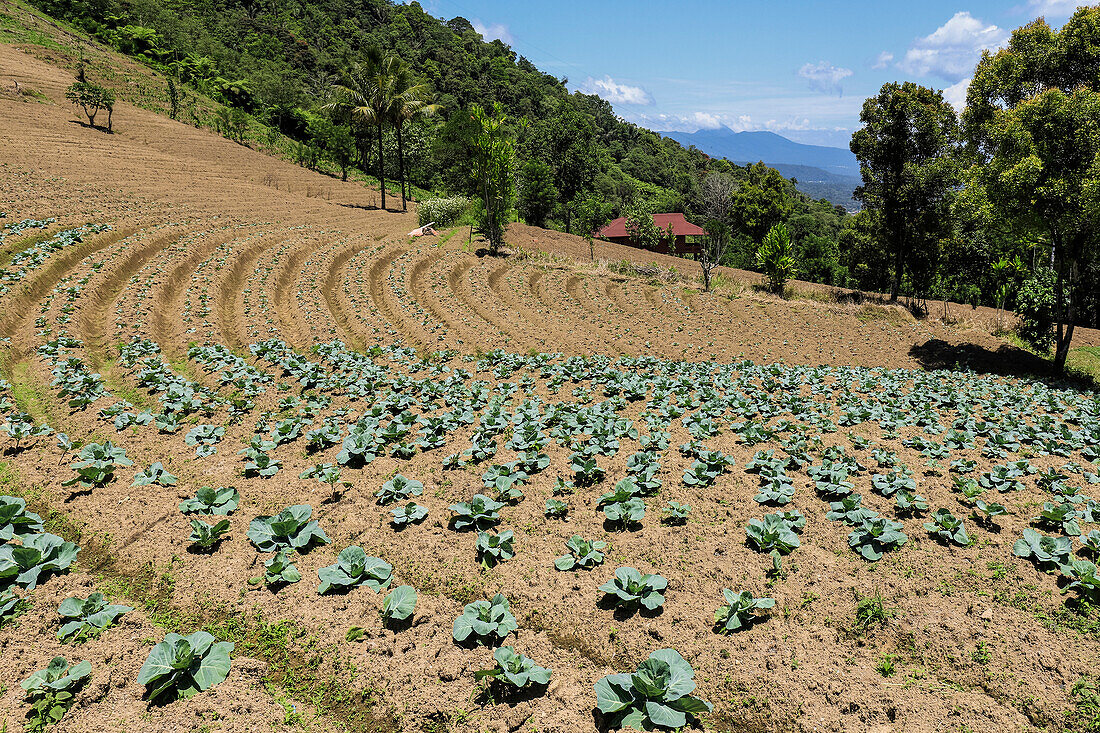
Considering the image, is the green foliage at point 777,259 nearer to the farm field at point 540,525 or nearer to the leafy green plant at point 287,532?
the farm field at point 540,525

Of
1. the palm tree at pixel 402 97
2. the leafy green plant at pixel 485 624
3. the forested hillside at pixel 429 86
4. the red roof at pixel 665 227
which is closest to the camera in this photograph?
the leafy green plant at pixel 485 624

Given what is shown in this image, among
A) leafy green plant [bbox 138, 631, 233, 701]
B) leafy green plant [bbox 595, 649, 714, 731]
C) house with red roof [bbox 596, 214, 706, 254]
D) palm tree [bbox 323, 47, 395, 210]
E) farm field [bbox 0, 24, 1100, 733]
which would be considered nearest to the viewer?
leafy green plant [bbox 595, 649, 714, 731]

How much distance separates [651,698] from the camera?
3.66 meters

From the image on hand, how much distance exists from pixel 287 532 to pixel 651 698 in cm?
416

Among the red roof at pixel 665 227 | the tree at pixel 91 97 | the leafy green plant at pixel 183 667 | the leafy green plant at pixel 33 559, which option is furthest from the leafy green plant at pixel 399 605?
the red roof at pixel 665 227

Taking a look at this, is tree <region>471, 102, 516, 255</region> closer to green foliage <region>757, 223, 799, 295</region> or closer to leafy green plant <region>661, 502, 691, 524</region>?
green foliage <region>757, 223, 799, 295</region>

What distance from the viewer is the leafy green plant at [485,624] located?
13.8ft

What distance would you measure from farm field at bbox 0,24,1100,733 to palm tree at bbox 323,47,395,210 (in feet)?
101

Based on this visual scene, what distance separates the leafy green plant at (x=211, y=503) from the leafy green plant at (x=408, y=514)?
2.07m

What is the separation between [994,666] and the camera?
13.0ft

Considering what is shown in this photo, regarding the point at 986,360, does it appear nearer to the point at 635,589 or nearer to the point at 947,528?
the point at 947,528

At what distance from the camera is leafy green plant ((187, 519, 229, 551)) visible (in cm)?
550

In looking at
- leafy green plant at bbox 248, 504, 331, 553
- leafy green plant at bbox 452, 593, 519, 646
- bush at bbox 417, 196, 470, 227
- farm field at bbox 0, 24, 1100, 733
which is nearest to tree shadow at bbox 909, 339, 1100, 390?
farm field at bbox 0, 24, 1100, 733

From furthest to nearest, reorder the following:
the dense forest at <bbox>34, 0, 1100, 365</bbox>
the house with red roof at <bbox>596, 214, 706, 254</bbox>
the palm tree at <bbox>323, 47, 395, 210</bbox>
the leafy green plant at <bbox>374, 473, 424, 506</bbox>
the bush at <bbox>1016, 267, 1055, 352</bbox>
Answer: the house with red roof at <bbox>596, 214, 706, 254</bbox> → the palm tree at <bbox>323, 47, 395, 210</bbox> → the bush at <bbox>1016, 267, 1055, 352</bbox> → the dense forest at <bbox>34, 0, 1100, 365</bbox> → the leafy green plant at <bbox>374, 473, 424, 506</bbox>
